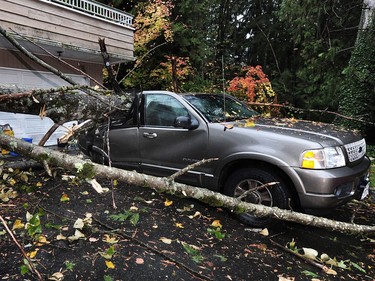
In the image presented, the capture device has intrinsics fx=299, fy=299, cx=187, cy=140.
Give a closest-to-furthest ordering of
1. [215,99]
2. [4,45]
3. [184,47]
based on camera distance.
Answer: [215,99] < [4,45] < [184,47]

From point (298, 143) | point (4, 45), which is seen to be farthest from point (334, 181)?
point (4, 45)

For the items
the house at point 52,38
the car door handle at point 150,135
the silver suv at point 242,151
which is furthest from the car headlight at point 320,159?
the house at point 52,38

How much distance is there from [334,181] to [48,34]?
6995mm

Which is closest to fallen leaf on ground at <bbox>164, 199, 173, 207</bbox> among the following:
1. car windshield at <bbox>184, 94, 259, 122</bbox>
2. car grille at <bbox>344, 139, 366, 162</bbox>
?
car windshield at <bbox>184, 94, 259, 122</bbox>

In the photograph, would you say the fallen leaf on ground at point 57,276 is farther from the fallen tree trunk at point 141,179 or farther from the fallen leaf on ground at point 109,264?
the fallen tree trunk at point 141,179

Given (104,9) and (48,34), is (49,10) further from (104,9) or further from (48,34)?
(104,9)

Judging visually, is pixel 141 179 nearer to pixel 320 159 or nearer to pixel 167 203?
pixel 320 159

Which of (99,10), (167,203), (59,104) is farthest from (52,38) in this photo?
(167,203)

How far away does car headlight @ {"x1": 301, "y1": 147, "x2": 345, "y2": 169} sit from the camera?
10.7 ft

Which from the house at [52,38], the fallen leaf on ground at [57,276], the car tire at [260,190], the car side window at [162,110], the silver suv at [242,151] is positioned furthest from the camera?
the house at [52,38]

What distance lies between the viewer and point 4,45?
7.18m

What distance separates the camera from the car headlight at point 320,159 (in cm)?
328

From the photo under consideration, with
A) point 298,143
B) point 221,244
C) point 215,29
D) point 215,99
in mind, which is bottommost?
point 221,244

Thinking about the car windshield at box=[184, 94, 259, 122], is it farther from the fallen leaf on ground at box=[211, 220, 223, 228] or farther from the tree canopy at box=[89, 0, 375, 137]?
the tree canopy at box=[89, 0, 375, 137]
